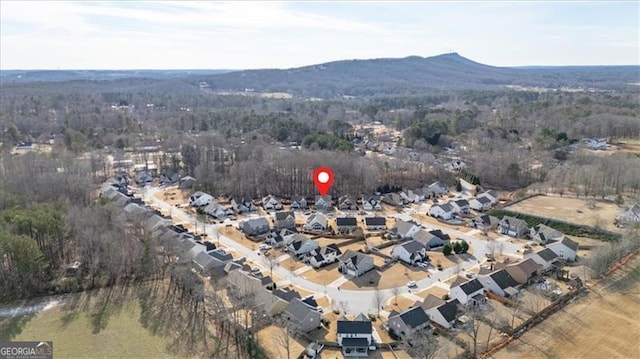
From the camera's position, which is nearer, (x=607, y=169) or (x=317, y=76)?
(x=607, y=169)

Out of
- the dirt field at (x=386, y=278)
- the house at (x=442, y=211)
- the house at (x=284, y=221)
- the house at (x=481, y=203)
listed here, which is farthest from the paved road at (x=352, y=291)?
the house at (x=481, y=203)

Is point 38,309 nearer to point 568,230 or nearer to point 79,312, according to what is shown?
point 79,312

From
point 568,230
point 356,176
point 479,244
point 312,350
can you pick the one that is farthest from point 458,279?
point 356,176

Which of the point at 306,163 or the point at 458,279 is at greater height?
the point at 306,163

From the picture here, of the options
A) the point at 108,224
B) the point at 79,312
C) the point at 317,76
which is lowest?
the point at 79,312

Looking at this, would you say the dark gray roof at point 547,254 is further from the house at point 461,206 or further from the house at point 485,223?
the house at point 461,206

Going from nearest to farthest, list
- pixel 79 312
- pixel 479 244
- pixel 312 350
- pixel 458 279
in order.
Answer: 1. pixel 312 350
2. pixel 79 312
3. pixel 458 279
4. pixel 479 244

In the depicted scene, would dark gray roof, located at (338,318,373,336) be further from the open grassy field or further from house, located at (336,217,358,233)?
house, located at (336,217,358,233)

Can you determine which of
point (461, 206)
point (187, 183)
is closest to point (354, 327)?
point (461, 206)
